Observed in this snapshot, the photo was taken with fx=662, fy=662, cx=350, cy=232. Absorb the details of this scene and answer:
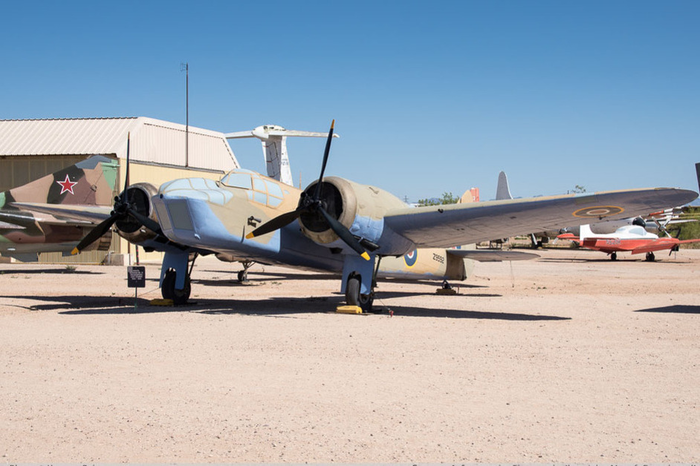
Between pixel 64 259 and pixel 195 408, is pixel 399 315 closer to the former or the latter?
pixel 195 408

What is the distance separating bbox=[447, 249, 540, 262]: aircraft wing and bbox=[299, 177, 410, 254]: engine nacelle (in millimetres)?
5810

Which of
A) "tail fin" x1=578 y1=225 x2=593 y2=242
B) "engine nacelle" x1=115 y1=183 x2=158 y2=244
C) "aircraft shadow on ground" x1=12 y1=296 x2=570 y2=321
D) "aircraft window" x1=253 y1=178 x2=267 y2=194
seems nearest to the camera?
"aircraft shadow on ground" x1=12 y1=296 x2=570 y2=321

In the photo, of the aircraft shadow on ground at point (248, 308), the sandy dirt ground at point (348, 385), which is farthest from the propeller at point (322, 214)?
the aircraft shadow on ground at point (248, 308)

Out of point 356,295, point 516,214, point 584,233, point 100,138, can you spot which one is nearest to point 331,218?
point 356,295

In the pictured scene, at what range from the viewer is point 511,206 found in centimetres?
1484

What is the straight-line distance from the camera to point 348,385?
8180mm

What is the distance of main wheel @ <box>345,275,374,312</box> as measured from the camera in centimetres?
1641

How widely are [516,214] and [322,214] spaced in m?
4.43

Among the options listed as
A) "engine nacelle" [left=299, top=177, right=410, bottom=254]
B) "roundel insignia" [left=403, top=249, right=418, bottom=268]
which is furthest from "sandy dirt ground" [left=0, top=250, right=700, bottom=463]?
"roundel insignia" [left=403, top=249, right=418, bottom=268]

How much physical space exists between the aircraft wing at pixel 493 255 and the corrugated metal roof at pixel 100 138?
24350mm

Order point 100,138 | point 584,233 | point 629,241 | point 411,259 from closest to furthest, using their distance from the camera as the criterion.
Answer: point 411,259, point 100,138, point 629,241, point 584,233

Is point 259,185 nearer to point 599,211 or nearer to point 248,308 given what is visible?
point 248,308

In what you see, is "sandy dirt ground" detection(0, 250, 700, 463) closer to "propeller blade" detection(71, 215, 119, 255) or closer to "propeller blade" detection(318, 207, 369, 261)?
"propeller blade" detection(318, 207, 369, 261)

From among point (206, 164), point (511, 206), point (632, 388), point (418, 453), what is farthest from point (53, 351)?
point (206, 164)
